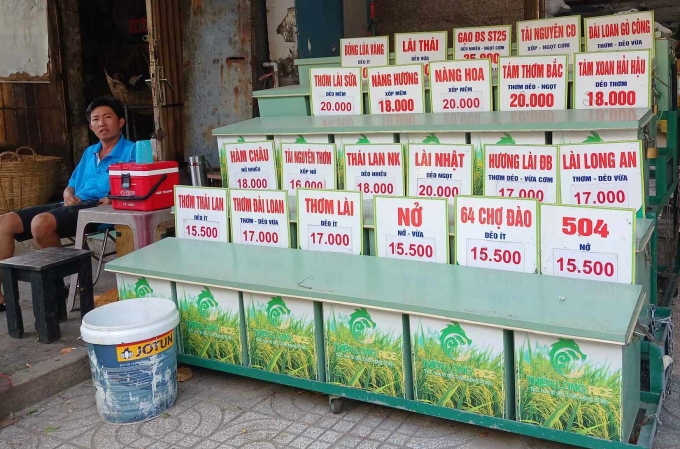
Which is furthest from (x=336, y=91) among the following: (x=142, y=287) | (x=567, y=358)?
(x=567, y=358)

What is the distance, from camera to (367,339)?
2834 mm

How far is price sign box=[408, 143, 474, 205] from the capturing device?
316 cm

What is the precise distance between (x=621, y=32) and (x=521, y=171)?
56.9 inches

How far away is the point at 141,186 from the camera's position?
3.89m

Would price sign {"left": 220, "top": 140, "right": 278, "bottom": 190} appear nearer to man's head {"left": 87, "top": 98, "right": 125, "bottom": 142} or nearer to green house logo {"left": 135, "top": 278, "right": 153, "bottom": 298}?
green house logo {"left": 135, "top": 278, "right": 153, "bottom": 298}

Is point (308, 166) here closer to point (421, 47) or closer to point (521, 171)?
point (521, 171)

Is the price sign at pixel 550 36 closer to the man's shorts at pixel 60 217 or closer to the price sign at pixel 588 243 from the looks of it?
the price sign at pixel 588 243

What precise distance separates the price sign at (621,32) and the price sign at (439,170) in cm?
128

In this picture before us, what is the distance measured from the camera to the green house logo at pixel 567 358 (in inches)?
94.3

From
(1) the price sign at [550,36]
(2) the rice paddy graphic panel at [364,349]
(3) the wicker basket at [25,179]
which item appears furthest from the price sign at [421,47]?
(3) the wicker basket at [25,179]

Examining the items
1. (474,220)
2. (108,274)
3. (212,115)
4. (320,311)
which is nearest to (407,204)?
(474,220)

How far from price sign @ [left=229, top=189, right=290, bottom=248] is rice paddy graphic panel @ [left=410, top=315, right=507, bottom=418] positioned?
91 centimetres

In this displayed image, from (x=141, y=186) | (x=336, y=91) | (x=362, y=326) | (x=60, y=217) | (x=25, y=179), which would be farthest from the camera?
(x=25, y=179)

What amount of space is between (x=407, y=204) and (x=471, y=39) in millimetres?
1871
